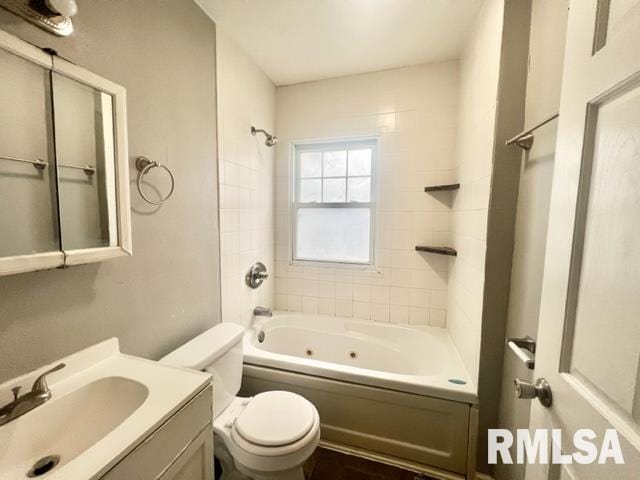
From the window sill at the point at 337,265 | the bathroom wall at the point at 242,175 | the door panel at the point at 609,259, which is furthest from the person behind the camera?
the window sill at the point at 337,265

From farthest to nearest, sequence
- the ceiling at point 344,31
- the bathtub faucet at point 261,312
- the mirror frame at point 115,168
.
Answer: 1. the bathtub faucet at point 261,312
2. the ceiling at point 344,31
3. the mirror frame at point 115,168

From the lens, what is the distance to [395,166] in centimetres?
215

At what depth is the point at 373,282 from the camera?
225 centimetres

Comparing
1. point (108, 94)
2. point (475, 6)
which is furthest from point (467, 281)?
point (108, 94)

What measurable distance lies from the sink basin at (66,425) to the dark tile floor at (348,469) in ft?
3.56

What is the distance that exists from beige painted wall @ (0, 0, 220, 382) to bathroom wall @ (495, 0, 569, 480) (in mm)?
1632

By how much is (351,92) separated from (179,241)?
5.90ft

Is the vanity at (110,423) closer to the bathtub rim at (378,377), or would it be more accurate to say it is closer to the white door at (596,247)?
the bathtub rim at (378,377)

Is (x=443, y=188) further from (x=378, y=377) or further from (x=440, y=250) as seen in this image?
(x=378, y=377)

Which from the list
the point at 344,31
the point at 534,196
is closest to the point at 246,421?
the point at 534,196

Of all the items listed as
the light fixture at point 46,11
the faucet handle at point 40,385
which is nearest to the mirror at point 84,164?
the light fixture at point 46,11

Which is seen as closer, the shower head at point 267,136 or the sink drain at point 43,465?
the sink drain at point 43,465

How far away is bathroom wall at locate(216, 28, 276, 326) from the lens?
1690 millimetres

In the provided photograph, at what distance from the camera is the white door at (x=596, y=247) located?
0.43 m
